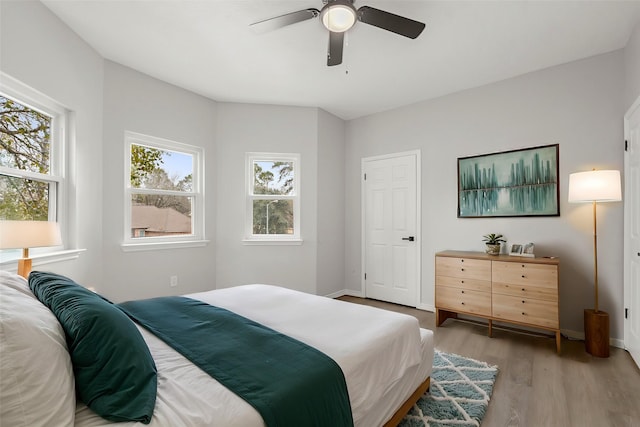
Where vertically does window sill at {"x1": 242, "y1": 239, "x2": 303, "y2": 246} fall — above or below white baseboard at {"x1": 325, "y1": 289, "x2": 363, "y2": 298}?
above

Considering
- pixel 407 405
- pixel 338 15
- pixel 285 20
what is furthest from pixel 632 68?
pixel 407 405

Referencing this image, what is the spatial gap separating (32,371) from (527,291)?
3324mm

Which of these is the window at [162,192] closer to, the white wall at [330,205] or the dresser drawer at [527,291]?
the white wall at [330,205]

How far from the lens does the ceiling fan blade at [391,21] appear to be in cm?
192

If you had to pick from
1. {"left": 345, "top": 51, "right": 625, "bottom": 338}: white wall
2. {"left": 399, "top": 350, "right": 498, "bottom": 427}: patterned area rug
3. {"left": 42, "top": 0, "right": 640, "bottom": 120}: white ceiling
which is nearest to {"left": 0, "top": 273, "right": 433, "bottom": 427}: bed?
{"left": 399, "top": 350, "right": 498, "bottom": 427}: patterned area rug

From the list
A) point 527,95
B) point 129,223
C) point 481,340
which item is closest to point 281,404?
point 481,340

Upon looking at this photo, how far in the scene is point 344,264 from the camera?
187 inches

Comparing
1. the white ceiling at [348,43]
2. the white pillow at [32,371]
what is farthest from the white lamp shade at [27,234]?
the white ceiling at [348,43]

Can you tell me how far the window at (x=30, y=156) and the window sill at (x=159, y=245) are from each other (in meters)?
0.65

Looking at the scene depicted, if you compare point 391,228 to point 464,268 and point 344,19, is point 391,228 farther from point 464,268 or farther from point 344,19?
point 344,19

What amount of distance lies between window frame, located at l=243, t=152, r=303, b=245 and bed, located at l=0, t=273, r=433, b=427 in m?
1.73

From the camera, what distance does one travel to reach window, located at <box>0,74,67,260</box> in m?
2.13

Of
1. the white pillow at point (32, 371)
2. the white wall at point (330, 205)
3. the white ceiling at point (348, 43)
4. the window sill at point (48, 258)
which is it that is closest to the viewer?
the white pillow at point (32, 371)

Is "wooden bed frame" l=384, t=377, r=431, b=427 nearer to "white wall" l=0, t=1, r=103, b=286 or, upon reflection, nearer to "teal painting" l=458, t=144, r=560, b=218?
"teal painting" l=458, t=144, r=560, b=218
